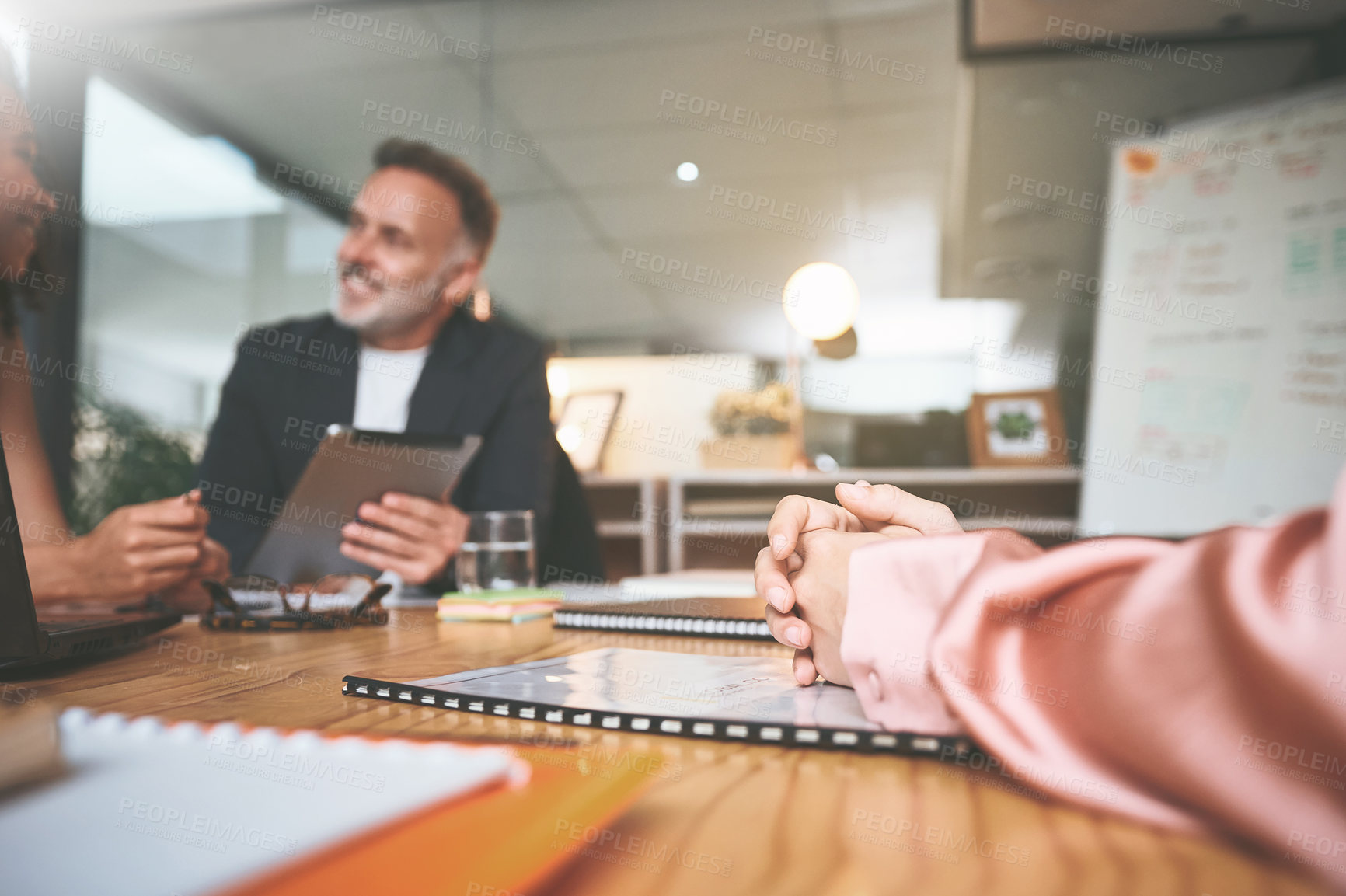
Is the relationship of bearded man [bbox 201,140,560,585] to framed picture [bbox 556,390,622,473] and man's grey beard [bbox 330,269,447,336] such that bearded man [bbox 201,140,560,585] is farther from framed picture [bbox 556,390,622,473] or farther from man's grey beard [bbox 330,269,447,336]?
framed picture [bbox 556,390,622,473]

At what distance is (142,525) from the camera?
0.86 meters

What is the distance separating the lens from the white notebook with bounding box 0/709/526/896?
16 cm

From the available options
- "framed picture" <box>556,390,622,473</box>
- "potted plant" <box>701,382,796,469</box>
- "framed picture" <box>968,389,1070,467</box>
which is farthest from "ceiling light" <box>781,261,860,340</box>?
"framed picture" <box>556,390,622,473</box>

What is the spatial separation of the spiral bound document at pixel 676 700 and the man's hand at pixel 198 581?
68 cm

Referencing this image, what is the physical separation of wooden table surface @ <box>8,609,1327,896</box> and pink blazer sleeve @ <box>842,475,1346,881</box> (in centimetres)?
2

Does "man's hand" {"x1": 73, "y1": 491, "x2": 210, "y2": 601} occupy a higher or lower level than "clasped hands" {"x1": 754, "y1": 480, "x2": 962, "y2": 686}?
lower

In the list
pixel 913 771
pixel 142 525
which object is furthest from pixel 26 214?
pixel 913 771

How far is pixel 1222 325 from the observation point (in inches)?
95.0

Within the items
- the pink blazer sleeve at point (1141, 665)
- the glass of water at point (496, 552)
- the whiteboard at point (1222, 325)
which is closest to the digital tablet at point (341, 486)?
the glass of water at point (496, 552)

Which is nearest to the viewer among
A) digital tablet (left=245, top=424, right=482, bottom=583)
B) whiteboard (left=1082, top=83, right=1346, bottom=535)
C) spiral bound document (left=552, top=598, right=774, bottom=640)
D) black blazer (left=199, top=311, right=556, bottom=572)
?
spiral bound document (left=552, top=598, right=774, bottom=640)

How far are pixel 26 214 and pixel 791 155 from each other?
3.02 meters

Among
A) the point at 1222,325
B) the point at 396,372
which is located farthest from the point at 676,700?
the point at 1222,325

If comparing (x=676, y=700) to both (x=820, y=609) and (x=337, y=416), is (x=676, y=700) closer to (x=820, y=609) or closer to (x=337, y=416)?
(x=820, y=609)

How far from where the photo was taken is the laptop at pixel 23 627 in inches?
18.7
